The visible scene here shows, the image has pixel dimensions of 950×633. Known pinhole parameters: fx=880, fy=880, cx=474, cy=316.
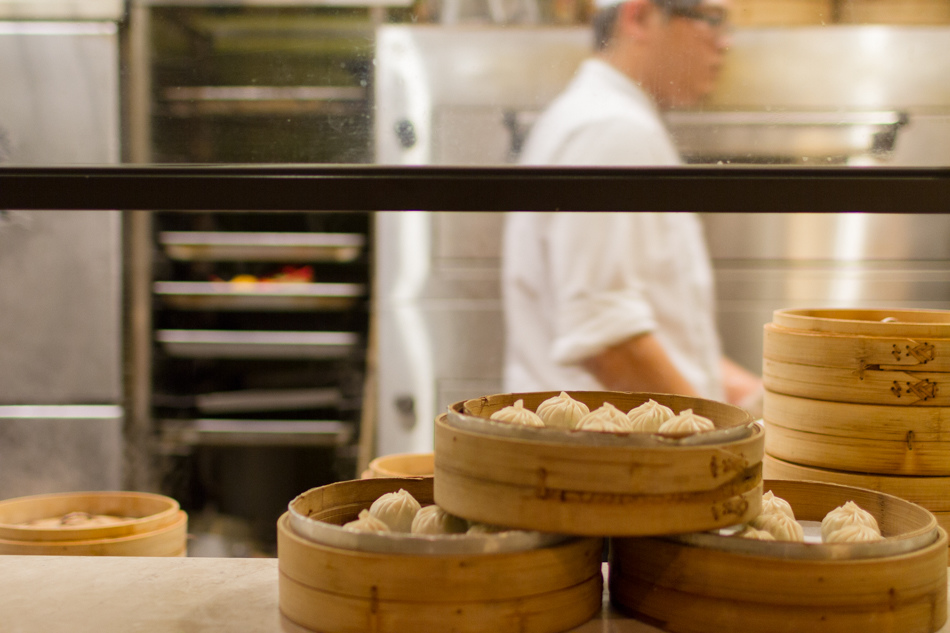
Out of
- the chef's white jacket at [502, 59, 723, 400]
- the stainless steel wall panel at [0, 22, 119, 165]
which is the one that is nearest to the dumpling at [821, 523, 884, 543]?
the chef's white jacket at [502, 59, 723, 400]

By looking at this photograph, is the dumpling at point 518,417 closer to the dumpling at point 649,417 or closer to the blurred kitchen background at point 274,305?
the dumpling at point 649,417

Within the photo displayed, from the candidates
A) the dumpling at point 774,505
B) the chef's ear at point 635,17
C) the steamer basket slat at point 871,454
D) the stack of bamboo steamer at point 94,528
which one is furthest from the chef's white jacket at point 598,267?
the stack of bamboo steamer at point 94,528

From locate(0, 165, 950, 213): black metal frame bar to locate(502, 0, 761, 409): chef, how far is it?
3.4 inches

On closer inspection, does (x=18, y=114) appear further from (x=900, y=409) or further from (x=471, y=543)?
(x=900, y=409)

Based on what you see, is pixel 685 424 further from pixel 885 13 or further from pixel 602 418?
pixel 885 13

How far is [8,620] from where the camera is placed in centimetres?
119

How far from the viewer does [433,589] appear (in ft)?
3.55

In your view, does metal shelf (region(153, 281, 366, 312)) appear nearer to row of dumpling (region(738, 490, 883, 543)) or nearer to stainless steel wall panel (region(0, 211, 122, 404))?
stainless steel wall panel (region(0, 211, 122, 404))

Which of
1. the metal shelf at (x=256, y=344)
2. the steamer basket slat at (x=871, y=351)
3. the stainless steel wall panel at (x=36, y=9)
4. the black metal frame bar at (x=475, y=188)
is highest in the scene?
the stainless steel wall panel at (x=36, y=9)

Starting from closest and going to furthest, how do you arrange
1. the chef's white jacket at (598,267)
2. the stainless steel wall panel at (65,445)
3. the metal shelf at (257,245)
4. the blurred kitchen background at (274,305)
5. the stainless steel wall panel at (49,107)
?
the stainless steel wall panel at (49,107) → the chef's white jacket at (598,267) → the blurred kitchen background at (274,305) → the stainless steel wall panel at (65,445) → the metal shelf at (257,245)

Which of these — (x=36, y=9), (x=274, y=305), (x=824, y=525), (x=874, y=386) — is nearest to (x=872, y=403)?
(x=874, y=386)

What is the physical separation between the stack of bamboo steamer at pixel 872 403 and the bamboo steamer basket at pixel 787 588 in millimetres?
282

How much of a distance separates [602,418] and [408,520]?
32cm

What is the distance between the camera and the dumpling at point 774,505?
4.22 feet
